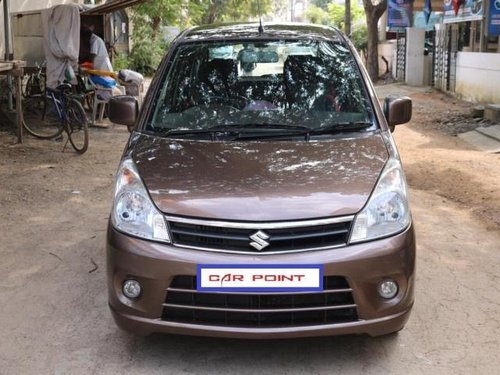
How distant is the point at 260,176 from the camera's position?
345cm

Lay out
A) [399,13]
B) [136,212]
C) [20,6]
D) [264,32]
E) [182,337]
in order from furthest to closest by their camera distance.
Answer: [399,13] → [20,6] → [264,32] → [182,337] → [136,212]

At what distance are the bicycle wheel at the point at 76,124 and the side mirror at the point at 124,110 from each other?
5064 millimetres

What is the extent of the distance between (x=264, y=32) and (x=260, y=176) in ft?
5.51

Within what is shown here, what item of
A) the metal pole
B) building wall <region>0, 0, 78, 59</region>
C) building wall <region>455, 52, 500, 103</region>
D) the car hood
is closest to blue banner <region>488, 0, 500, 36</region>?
building wall <region>455, 52, 500, 103</region>

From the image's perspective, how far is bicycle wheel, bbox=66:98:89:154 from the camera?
30.8ft

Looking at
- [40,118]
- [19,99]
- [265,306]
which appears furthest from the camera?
[40,118]

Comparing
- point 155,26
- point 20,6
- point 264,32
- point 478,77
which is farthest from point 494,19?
point 155,26

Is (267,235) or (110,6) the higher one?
(110,6)

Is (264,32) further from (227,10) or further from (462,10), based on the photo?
(227,10)

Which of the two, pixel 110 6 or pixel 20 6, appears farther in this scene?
pixel 20 6

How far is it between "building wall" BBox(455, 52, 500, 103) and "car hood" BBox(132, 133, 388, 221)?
1162cm

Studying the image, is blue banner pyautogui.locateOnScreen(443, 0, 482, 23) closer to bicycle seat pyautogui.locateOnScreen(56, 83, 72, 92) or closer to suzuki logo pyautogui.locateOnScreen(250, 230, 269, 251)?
bicycle seat pyautogui.locateOnScreen(56, 83, 72, 92)

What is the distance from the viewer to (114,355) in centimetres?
361

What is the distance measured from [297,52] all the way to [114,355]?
246cm
